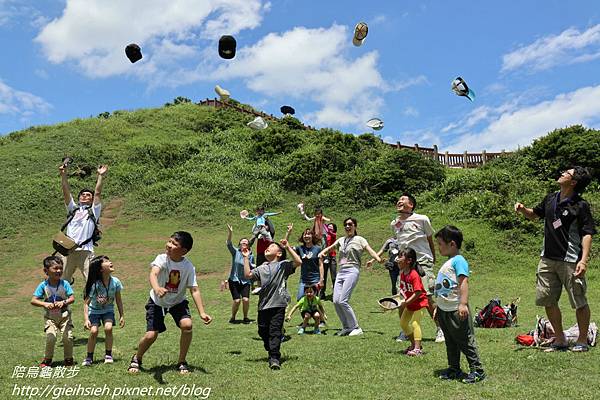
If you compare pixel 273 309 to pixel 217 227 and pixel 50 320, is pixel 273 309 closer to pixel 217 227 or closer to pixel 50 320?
pixel 50 320

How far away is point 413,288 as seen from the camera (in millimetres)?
5863

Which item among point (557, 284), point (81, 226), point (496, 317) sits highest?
point (81, 226)

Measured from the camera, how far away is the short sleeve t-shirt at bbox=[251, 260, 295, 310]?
5.80 meters

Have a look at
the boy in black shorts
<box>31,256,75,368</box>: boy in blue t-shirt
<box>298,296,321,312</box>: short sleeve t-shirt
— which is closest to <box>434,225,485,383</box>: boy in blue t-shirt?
the boy in black shorts

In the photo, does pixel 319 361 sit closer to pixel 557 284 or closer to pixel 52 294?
pixel 557 284

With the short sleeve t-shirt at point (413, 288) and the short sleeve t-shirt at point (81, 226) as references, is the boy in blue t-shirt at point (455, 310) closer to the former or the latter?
the short sleeve t-shirt at point (413, 288)

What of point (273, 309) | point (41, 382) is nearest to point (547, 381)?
point (273, 309)

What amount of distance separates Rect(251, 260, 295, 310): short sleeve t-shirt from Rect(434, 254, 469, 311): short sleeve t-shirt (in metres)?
1.78

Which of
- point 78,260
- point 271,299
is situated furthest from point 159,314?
point 78,260

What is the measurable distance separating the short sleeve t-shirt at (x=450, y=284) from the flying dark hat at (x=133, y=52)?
28.5 feet

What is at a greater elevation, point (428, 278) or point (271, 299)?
point (428, 278)

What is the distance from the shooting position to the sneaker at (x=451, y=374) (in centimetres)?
479

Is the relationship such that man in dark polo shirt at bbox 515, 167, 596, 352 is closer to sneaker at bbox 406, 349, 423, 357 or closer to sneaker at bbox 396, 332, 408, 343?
sneaker at bbox 406, 349, 423, 357

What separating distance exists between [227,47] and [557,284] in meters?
8.31
